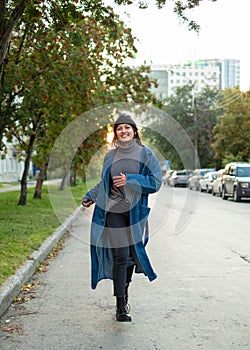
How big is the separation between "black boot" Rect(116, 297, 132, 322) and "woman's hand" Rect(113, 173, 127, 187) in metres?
1.08

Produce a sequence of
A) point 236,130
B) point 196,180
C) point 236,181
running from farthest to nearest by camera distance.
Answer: point 236,130 → point 196,180 → point 236,181

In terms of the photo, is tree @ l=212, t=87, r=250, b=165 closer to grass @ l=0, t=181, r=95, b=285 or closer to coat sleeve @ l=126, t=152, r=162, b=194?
grass @ l=0, t=181, r=95, b=285

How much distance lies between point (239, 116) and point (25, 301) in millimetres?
39967

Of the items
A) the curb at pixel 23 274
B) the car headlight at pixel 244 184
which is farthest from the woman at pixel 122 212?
the car headlight at pixel 244 184

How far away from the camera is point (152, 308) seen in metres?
6.14

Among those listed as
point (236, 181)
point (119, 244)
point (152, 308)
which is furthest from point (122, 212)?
point (236, 181)

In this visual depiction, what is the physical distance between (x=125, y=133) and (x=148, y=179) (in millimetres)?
494

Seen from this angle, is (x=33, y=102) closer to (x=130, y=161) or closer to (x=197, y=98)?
(x=130, y=161)

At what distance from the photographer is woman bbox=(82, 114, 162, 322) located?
565 cm

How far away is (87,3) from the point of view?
9.87 metres

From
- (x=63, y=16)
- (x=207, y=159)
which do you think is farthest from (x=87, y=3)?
(x=207, y=159)

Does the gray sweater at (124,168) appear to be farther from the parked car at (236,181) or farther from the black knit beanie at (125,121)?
the parked car at (236,181)

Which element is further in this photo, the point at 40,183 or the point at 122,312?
the point at 40,183

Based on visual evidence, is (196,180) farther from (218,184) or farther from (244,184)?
(244,184)
